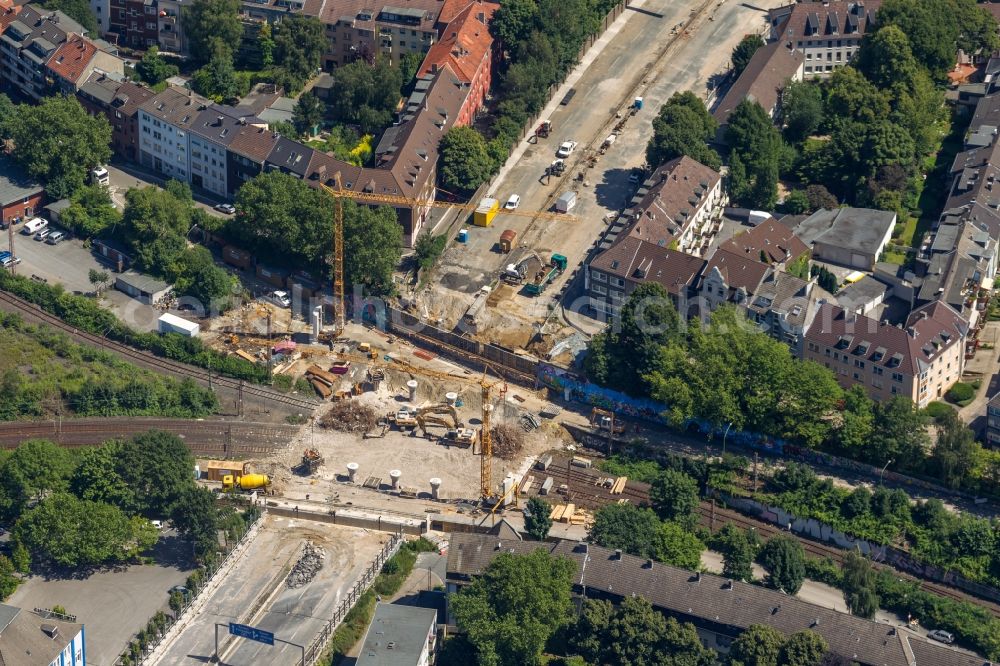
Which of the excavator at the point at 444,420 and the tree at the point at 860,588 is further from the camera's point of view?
the excavator at the point at 444,420

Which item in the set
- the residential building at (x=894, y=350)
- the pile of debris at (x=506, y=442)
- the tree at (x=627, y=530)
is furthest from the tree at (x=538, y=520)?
the residential building at (x=894, y=350)

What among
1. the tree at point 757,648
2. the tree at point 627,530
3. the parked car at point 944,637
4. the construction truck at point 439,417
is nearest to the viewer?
the tree at point 757,648

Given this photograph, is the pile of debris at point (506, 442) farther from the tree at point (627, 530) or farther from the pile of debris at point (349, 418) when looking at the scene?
the tree at point (627, 530)

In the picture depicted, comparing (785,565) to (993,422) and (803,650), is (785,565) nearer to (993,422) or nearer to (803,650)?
(803,650)

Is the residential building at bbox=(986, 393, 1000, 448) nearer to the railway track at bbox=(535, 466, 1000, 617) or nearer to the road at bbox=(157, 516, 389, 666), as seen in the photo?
the railway track at bbox=(535, 466, 1000, 617)

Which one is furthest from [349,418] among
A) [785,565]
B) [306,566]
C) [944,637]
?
[944,637]

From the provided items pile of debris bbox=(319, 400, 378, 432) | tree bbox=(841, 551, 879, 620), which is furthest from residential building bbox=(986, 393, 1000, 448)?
pile of debris bbox=(319, 400, 378, 432)
